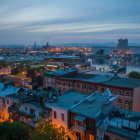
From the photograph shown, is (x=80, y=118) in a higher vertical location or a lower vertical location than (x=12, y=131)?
higher

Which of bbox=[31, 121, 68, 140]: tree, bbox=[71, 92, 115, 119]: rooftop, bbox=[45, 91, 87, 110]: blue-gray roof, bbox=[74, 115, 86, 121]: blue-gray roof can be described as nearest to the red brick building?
bbox=[45, 91, 87, 110]: blue-gray roof

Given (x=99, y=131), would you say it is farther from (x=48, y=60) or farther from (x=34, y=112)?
(x=48, y=60)

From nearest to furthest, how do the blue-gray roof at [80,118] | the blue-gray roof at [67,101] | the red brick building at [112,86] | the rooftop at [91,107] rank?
the blue-gray roof at [80,118], the rooftop at [91,107], the blue-gray roof at [67,101], the red brick building at [112,86]

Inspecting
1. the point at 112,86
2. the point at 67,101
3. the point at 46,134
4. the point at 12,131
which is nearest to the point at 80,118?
the point at 46,134

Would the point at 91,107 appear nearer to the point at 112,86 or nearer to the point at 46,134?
the point at 46,134

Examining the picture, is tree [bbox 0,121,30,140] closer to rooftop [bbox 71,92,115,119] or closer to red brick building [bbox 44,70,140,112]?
Result: rooftop [bbox 71,92,115,119]

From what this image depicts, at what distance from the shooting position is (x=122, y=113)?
483 inches

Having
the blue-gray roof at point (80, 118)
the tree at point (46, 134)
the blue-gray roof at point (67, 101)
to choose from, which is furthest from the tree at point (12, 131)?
the blue-gray roof at point (80, 118)

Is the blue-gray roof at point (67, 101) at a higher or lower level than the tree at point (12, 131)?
higher

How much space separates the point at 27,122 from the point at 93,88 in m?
10.4

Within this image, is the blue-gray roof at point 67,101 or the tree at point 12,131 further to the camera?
the blue-gray roof at point 67,101

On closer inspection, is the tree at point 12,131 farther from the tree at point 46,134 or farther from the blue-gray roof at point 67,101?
the blue-gray roof at point 67,101

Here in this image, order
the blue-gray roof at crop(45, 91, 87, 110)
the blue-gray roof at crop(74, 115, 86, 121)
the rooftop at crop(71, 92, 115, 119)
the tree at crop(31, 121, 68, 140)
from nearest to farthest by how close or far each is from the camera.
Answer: the tree at crop(31, 121, 68, 140) < the blue-gray roof at crop(74, 115, 86, 121) < the rooftop at crop(71, 92, 115, 119) < the blue-gray roof at crop(45, 91, 87, 110)

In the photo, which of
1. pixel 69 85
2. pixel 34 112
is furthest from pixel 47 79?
pixel 34 112
